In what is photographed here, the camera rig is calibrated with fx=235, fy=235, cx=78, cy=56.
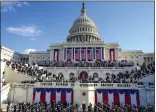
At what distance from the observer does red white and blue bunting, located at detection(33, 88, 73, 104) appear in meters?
32.5

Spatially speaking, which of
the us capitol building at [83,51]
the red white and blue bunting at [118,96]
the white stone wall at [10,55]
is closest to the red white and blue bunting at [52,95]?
the red white and blue bunting at [118,96]

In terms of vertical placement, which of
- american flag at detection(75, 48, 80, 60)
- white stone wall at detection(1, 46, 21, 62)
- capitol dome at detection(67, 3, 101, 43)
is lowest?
american flag at detection(75, 48, 80, 60)

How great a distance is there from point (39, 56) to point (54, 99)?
7116 centimetres

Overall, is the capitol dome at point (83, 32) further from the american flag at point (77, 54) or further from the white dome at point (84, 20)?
the american flag at point (77, 54)

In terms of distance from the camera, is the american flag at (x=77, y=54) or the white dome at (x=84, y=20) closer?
the american flag at (x=77, y=54)

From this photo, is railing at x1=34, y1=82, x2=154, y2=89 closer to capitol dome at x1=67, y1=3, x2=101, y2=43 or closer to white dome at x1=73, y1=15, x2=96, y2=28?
capitol dome at x1=67, y1=3, x2=101, y2=43

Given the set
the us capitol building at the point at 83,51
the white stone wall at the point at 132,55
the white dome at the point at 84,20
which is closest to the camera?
the us capitol building at the point at 83,51

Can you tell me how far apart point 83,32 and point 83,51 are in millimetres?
22105

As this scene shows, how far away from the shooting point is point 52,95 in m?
32.9

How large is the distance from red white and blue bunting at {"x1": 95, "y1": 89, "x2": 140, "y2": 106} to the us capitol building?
119ft

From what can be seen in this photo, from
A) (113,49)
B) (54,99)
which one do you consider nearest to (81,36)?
(113,49)

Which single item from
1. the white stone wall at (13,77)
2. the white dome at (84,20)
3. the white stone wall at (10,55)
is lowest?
the white stone wall at (13,77)

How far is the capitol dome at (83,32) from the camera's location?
98500 mm

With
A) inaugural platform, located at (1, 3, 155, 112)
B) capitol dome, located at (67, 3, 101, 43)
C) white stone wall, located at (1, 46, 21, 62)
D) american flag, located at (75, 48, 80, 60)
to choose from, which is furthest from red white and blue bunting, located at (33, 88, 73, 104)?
white stone wall, located at (1, 46, 21, 62)
